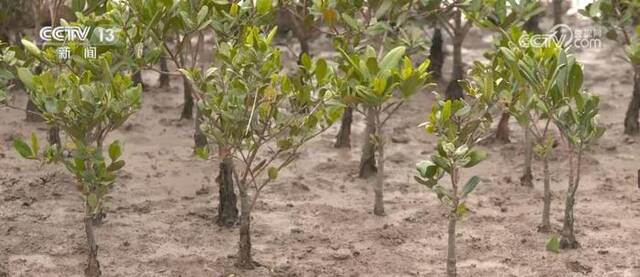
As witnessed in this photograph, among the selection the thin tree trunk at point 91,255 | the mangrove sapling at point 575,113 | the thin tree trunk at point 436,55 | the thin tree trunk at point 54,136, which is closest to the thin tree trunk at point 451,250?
the mangrove sapling at point 575,113

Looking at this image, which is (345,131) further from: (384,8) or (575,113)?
(575,113)

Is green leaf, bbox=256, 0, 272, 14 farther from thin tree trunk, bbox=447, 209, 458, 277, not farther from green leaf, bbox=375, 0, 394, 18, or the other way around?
thin tree trunk, bbox=447, 209, 458, 277

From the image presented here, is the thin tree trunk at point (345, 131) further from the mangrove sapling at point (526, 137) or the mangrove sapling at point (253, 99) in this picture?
the mangrove sapling at point (253, 99)

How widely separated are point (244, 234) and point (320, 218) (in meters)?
1.11

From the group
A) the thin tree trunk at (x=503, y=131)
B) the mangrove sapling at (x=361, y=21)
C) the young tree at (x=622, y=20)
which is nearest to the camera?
the mangrove sapling at (x=361, y=21)

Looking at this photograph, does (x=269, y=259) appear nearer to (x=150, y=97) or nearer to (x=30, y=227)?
(x=30, y=227)

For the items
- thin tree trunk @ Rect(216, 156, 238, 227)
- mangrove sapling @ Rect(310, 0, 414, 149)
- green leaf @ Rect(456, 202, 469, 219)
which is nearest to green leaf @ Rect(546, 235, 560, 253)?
green leaf @ Rect(456, 202, 469, 219)

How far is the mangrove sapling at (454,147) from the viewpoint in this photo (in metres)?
5.13

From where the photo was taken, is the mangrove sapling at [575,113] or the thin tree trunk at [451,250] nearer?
the thin tree trunk at [451,250]

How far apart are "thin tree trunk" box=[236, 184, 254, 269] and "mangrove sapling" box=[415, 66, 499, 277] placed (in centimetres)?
106

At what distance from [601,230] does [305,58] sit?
238cm

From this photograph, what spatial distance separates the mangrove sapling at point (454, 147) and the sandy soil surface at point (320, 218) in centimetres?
69

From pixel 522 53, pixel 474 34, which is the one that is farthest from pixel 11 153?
pixel 474 34

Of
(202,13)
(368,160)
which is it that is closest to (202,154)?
(202,13)
